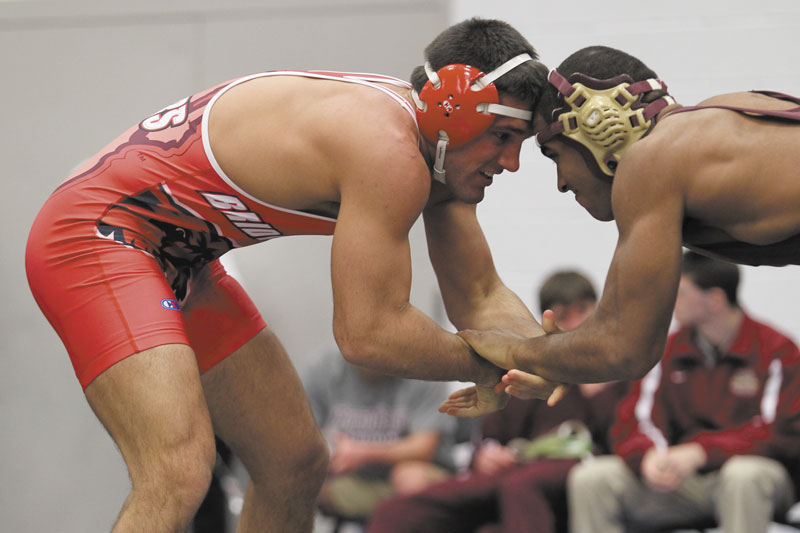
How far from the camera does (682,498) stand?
4480 millimetres

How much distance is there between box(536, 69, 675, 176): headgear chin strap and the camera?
8.77ft

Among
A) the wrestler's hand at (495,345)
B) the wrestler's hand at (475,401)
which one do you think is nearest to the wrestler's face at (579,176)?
the wrestler's hand at (495,345)

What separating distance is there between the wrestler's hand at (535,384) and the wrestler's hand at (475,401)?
113 millimetres

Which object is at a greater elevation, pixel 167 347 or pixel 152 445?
pixel 167 347

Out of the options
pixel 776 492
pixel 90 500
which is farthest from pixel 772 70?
pixel 90 500

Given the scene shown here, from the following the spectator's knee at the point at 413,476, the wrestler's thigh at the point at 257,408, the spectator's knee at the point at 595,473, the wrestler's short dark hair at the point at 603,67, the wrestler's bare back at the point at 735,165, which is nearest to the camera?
the wrestler's bare back at the point at 735,165

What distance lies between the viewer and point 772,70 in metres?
5.61

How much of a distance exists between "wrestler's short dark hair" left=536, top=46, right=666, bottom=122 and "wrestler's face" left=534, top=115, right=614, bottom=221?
0.08m

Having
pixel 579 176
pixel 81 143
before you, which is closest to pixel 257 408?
pixel 579 176

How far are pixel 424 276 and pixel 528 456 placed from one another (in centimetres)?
140

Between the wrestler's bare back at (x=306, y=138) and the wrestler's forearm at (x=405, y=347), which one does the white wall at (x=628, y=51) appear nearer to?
the wrestler's forearm at (x=405, y=347)

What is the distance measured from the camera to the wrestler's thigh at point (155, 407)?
2516 mm

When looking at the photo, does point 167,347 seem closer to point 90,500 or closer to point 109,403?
point 109,403

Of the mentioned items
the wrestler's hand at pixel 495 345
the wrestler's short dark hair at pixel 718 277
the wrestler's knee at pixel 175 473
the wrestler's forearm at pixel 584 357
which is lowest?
the wrestler's short dark hair at pixel 718 277
